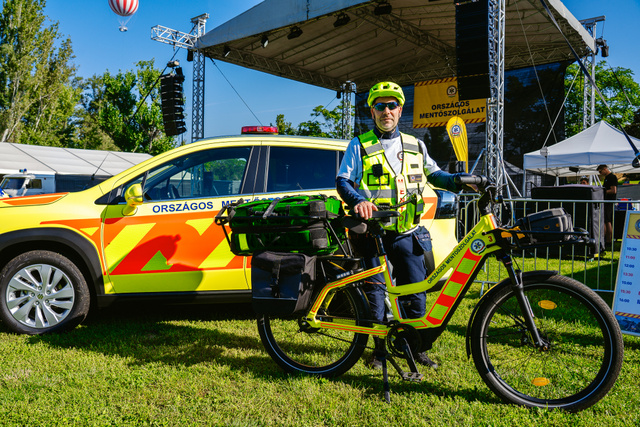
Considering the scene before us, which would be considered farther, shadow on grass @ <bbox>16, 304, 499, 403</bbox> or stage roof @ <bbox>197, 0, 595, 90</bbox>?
stage roof @ <bbox>197, 0, 595, 90</bbox>

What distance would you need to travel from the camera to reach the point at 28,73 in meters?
25.8

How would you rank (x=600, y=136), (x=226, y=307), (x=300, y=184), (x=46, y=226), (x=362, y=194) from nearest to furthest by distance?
(x=362, y=194)
(x=46, y=226)
(x=300, y=184)
(x=226, y=307)
(x=600, y=136)

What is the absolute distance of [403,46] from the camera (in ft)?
50.6

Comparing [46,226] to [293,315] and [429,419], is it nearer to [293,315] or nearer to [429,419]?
[293,315]

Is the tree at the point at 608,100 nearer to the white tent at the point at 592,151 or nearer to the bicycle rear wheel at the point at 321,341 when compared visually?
the white tent at the point at 592,151

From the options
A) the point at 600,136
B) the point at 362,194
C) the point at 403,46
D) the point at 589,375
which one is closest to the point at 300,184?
the point at 362,194

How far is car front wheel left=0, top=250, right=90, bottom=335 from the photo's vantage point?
11.4ft

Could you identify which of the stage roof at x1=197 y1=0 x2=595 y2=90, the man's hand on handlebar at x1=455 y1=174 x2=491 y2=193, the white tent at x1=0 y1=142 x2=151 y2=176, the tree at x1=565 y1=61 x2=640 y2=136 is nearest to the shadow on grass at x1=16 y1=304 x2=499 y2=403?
the man's hand on handlebar at x1=455 y1=174 x2=491 y2=193

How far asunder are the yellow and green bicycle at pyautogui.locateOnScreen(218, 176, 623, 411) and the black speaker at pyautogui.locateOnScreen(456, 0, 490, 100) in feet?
24.2

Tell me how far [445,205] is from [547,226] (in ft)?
5.45

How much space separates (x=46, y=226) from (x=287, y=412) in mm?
2458

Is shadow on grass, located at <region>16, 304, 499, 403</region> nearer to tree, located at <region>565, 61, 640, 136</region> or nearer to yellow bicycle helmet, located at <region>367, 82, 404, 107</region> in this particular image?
yellow bicycle helmet, located at <region>367, 82, 404, 107</region>


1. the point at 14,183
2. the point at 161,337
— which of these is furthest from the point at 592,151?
the point at 14,183

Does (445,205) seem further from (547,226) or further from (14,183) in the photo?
(14,183)
